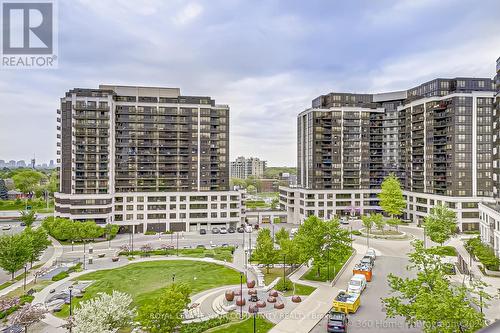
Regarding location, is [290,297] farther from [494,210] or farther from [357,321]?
[494,210]

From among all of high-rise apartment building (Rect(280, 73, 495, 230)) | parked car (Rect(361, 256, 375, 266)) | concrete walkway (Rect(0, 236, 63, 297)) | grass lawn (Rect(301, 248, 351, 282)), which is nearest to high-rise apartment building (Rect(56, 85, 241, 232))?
concrete walkway (Rect(0, 236, 63, 297))

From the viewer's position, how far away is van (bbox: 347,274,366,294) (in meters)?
36.5

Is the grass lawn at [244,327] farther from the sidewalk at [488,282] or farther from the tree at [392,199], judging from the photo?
the tree at [392,199]

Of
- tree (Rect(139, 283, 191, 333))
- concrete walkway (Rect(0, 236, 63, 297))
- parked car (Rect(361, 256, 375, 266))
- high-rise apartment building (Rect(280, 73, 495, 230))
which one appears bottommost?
concrete walkway (Rect(0, 236, 63, 297))

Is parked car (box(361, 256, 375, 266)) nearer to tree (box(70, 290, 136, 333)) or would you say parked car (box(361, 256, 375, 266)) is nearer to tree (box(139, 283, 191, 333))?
tree (box(139, 283, 191, 333))

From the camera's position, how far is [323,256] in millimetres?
42312

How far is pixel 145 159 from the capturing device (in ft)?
287

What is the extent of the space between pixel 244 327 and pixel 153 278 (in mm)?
20382

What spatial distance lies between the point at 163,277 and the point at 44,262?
24.0 meters

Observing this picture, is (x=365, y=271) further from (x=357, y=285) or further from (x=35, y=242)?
(x=35, y=242)

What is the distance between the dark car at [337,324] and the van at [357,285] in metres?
7.57

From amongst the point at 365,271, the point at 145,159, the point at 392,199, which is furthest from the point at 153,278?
the point at 392,199

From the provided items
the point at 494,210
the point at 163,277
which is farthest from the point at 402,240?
the point at 163,277

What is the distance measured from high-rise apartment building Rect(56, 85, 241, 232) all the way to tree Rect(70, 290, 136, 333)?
185 feet
